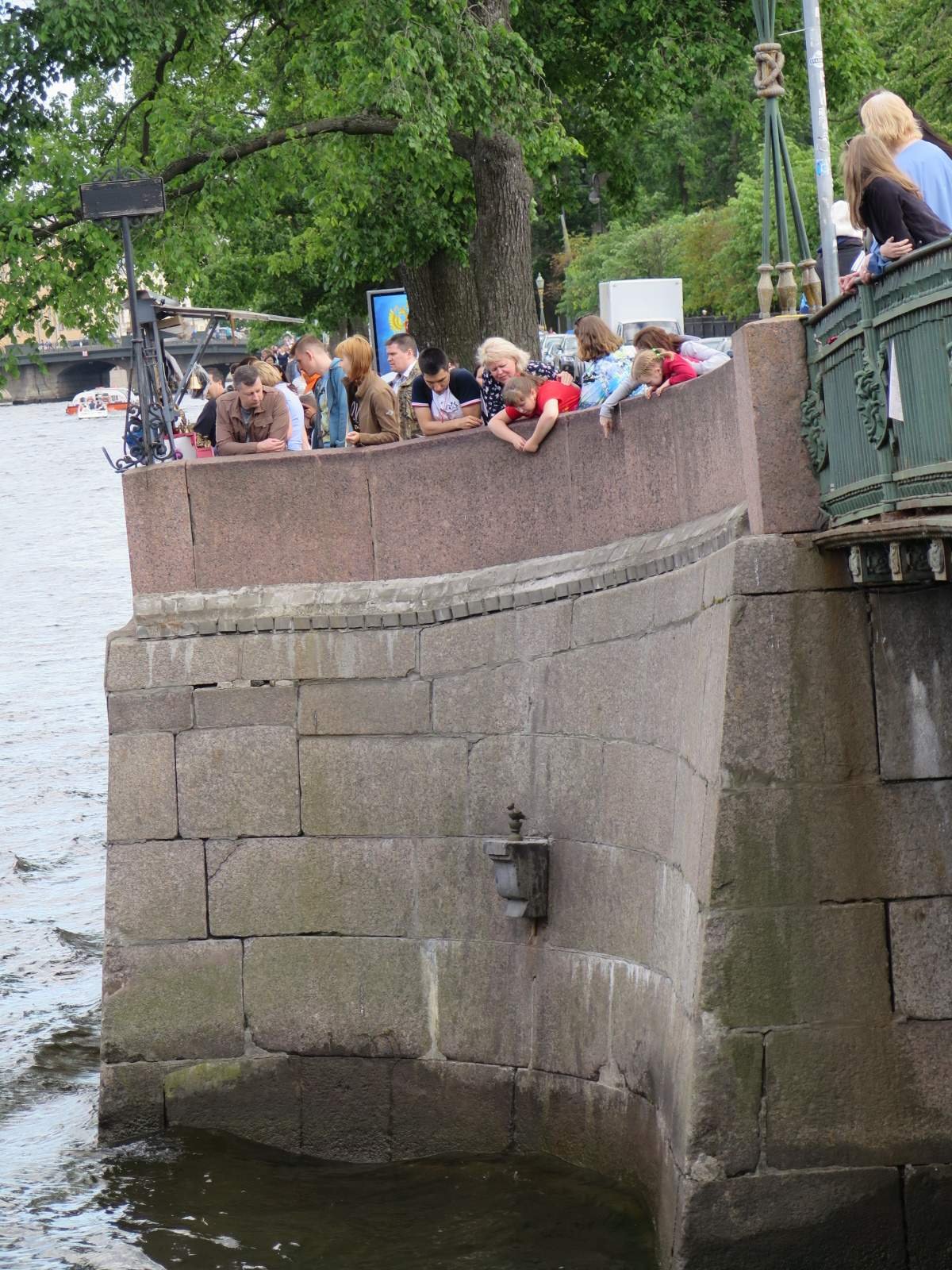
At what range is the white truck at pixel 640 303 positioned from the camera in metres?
38.9

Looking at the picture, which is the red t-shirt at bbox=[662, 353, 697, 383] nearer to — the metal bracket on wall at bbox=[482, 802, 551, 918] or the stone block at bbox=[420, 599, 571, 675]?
the stone block at bbox=[420, 599, 571, 675]

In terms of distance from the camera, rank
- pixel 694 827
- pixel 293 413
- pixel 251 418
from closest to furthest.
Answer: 1. pixel 694 827
2. pixel 251 418
3. pixel 293 413

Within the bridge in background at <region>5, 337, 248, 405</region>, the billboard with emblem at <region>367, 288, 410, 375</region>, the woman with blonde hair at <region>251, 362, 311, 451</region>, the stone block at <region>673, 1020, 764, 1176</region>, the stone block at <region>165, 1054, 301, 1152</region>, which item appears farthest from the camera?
the bridge in background at <region>5, 337, 248, 405</region>

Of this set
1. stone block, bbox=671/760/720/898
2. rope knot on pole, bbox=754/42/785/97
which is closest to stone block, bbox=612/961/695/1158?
stone block, bbox=671/760/720/898

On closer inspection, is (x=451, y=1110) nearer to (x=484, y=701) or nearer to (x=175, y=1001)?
A: (x=175, y=1001)

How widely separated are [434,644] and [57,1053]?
4.14m

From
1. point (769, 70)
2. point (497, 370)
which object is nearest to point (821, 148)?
point (769, 70)

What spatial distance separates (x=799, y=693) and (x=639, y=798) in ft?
4.22

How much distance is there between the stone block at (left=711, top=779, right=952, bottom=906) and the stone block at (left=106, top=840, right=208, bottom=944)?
10.8 ft

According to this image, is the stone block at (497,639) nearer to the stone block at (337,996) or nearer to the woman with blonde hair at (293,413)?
the stone block at (337,996)

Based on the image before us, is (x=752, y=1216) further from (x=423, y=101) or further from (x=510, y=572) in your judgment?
(x=423, y=101)

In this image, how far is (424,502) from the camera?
9.79m

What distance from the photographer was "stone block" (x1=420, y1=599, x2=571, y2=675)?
907cm

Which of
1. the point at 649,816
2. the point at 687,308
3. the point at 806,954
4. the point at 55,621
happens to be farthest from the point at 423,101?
the point at 687,308
